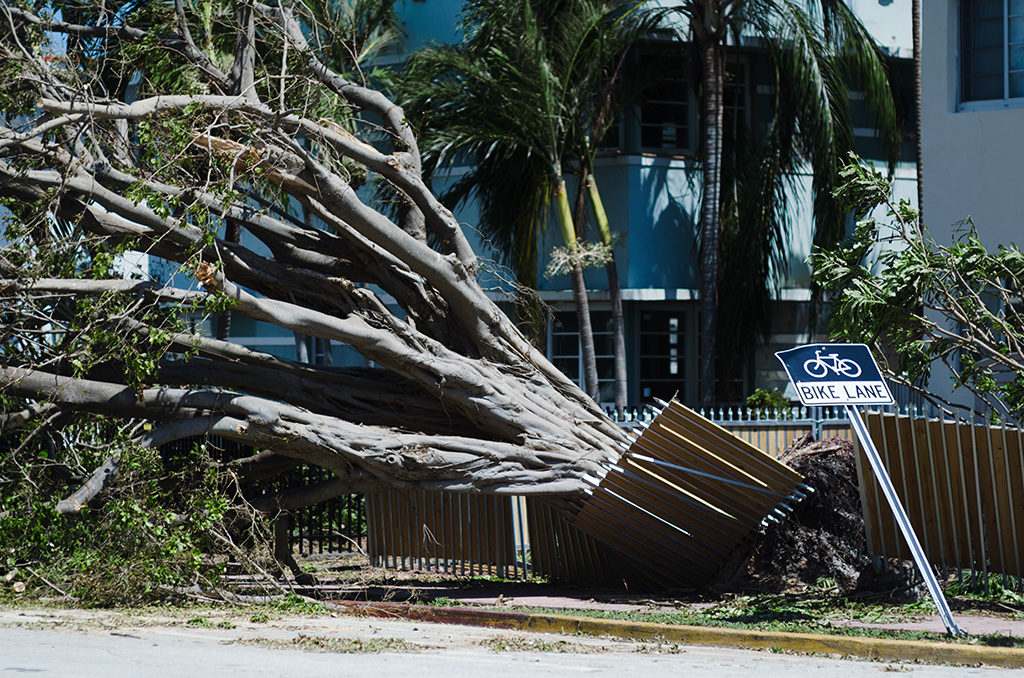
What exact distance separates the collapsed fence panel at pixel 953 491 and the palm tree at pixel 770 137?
31.6 feet

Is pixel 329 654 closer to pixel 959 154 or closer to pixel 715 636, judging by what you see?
pixel 715 636

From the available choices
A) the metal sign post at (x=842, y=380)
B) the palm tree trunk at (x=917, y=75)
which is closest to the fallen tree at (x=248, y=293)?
the metal sign post at (x=842, y=380)

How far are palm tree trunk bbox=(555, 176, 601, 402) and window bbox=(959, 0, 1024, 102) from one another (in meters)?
6.17

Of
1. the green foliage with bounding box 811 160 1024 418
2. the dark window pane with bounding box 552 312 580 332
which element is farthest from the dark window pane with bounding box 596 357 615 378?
the green foliage with bounding box 811 160 1024 418

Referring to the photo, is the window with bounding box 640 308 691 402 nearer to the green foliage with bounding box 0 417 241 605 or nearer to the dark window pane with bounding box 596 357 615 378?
the dark window pane with bounding box 596 357 615 378

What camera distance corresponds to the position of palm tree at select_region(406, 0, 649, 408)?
1917 centimetres

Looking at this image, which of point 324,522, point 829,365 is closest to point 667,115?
point 324,522

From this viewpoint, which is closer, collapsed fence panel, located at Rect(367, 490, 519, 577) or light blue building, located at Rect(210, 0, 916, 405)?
collapsed fence panel, located at Rect(367, 490, 519, 577)

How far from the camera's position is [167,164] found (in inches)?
444

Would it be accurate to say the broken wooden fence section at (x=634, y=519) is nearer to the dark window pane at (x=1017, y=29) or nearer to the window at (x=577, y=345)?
the window at (x=577, y=345)

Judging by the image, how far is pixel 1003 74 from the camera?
54.3 feet

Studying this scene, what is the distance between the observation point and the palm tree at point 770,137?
20.0 metres

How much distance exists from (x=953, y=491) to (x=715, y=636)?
104 inches

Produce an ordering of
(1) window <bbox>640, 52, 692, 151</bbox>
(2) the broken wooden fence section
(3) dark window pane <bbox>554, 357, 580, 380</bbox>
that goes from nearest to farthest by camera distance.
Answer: (2) the broken wooden fence section → (1) window <bbox>640, 52, 692, 151</bbox> → (3) dark window pane <bbox>554, 357, 580, 380</bbox>
